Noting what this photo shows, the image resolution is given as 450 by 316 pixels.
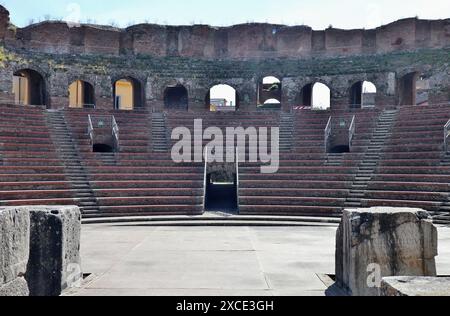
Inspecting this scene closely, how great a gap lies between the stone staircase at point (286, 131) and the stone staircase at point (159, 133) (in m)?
4.75

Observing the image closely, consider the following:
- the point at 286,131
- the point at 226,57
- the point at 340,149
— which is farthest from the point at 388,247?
the point at 226,57

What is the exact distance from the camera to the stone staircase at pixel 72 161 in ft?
48.8

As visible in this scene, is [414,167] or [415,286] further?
[414,167]

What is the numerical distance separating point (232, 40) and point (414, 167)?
14947 mm

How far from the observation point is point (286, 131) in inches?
796

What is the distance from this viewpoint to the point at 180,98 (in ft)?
94.8

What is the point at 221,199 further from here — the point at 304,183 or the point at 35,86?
the point at 35,86

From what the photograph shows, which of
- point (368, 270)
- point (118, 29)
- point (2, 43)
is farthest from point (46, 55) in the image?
point (368, 270)

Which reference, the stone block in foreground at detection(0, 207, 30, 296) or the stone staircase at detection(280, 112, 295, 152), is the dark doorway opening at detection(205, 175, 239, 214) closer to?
the stone staircase at detection(280, 112, 295, 152)

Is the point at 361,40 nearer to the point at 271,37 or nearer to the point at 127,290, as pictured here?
the point at 271,37

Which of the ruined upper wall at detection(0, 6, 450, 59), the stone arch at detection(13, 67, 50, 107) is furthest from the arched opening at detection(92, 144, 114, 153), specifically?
the ruined upper wall at detection(0, 6, 450, 59)

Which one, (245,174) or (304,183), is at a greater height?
(245,174)

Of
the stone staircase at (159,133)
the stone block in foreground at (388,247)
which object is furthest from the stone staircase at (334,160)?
the stone block in foreground at (388,247)

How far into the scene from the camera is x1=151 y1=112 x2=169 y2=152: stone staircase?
18959mm
